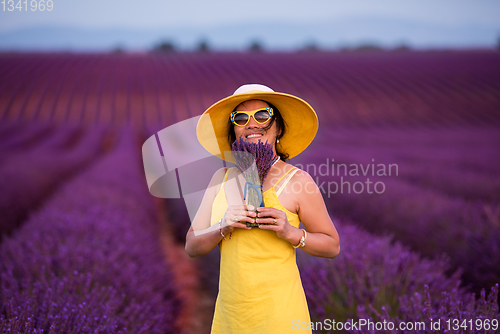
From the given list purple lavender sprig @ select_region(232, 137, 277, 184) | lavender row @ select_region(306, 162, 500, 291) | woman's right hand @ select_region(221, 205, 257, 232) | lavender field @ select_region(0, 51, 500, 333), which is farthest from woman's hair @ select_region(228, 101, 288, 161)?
lavender row @ select_region(306, 162, 500, 291)

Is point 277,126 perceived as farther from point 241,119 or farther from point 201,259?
point 201,259

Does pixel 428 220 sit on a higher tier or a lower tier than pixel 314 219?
lower

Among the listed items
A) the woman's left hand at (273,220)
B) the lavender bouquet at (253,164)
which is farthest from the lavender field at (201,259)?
the lavender bouquet at (253,164)

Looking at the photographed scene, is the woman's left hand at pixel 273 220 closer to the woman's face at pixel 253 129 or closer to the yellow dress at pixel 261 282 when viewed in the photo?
the yellow dress at pixel 261 282

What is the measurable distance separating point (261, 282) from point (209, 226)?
0.29 m

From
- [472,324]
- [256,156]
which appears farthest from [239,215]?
[472,324]

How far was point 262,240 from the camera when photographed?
106 centimetres

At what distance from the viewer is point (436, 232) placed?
10.2ft

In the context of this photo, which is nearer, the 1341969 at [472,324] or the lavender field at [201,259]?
the 1341969 at [472,324]

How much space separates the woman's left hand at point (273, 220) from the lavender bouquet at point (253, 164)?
0.06m

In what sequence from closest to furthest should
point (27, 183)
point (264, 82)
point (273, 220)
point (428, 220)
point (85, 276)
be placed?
point (273, 220) → point (85, 276) → point (428, 220) → point (27, 183) → point (264, 82)

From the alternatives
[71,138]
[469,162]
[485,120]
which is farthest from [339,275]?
[485,120]

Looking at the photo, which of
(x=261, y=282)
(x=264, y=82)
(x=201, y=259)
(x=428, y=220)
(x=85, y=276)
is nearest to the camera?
(x=261, y=282)

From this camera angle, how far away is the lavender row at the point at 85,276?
4.60 feet
